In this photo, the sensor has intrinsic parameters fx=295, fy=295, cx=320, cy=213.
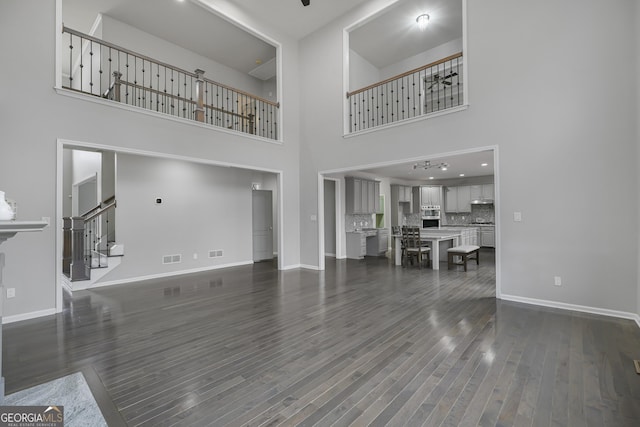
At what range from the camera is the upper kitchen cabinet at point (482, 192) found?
1066cm

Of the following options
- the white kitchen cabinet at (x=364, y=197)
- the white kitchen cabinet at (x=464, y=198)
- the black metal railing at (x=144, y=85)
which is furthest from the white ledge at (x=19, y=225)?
the white kitchen cabinet at (x=464, y=198)

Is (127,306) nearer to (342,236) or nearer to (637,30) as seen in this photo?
(342,236)

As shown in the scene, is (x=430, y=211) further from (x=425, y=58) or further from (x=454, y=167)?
(x=425, y=58)

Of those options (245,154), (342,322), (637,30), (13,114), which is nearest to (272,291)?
(342,322)

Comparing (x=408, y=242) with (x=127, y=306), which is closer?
(x=127, y=306)

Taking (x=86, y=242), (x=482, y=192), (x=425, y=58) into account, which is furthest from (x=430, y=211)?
(x=86, y=242)

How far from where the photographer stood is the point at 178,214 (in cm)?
677

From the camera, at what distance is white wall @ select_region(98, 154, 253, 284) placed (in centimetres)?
599

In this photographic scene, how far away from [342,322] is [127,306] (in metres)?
3.18

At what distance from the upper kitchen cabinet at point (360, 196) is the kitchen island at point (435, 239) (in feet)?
5.70

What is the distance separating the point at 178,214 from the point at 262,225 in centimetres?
249

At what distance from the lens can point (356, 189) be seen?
897cm

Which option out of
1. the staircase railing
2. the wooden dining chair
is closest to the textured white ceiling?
the wooden dining chair

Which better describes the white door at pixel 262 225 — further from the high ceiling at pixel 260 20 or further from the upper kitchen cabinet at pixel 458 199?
the upper kitchen cabinet at pixel 458 199
